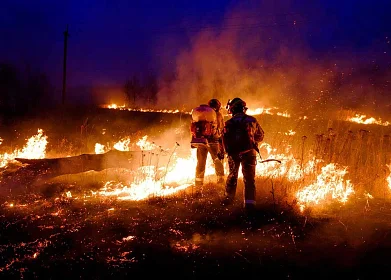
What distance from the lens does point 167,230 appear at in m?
4.73

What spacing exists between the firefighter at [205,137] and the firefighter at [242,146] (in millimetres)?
1091

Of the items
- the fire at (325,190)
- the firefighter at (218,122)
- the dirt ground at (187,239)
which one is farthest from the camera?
the firefighter at (218,122)

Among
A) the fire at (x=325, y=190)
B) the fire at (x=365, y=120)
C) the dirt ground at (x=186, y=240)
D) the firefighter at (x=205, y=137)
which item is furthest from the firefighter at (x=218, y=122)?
the fire at (x=365, y=120)

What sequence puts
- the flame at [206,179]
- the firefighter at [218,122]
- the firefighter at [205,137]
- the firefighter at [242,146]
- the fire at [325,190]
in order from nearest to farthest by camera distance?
1. the firefighter at [242,146]
2. the fire at [325,190]
3. the flame at [206,179]
4. the firefighter at [205,137]
5. the firefighter at [218,122]

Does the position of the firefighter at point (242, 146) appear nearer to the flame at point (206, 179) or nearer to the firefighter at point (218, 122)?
the flame at point (206, 179)

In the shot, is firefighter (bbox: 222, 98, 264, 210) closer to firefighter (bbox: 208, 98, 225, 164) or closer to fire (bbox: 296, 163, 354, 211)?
fire (bbox: 296, 163, 354, 211)

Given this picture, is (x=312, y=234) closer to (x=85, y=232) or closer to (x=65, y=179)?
(x=85, y=232)

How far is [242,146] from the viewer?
5.86 metres

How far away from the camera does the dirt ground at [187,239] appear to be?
11.8ft

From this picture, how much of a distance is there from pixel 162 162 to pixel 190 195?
3.38m

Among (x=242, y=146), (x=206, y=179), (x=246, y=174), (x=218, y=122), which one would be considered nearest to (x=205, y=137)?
(x=218, y=122)

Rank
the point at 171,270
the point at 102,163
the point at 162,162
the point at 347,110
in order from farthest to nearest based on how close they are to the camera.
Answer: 1. the point at 347,110
2. the point at 162,162
3. the point at 102,163
4. the point at 171,270

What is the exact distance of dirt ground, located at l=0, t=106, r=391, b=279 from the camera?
3605 millimetres

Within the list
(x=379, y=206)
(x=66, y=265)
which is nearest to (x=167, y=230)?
(x=66, y=265)
